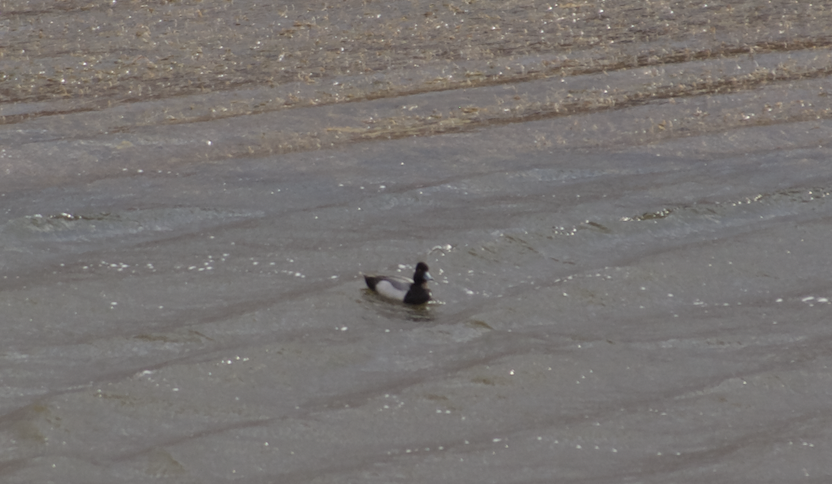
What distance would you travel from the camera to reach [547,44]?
11508 mm

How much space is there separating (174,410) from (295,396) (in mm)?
574

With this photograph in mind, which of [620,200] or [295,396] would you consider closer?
[295,396]

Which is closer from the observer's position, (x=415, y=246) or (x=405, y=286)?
(x=405, y=286)

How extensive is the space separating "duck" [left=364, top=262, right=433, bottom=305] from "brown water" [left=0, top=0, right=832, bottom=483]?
0.30 ft

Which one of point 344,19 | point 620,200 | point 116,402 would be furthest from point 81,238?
point 344,19

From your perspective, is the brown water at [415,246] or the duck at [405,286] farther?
the duck at [405,286]

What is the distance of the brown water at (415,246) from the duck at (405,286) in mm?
91

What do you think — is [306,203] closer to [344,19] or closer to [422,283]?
[422,283]

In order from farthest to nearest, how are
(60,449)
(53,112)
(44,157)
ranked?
(53,112) < (44,157) < (60,449)

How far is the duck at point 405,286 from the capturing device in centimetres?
620

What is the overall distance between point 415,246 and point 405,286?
38.0 inches

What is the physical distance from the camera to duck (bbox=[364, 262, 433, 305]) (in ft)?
20.3

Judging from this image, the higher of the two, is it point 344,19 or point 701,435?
point 344,19

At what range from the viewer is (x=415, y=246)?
23.6 feet
